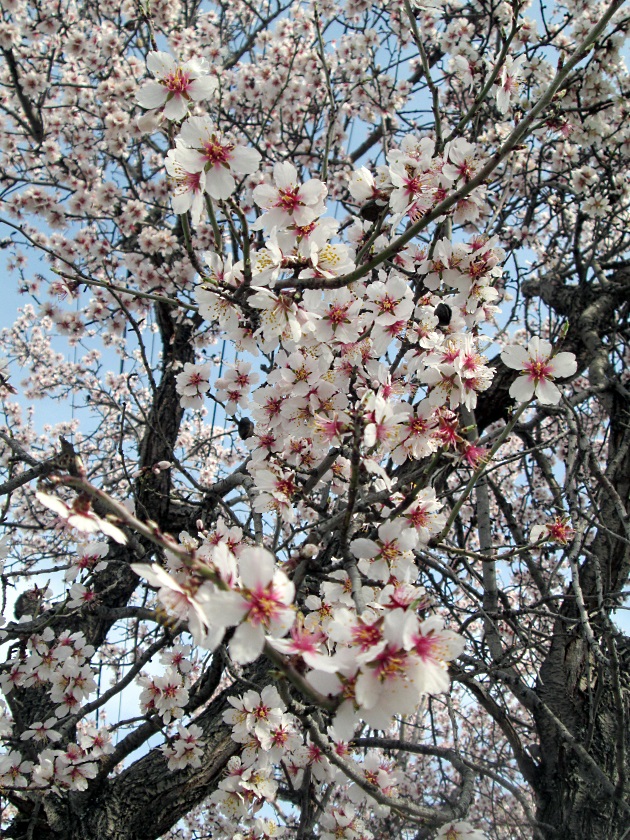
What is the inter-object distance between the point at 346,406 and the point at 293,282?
0.48 meters

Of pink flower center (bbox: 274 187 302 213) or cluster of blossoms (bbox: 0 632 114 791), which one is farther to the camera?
cluster of blossoms (bbox: 0 632 114 791)

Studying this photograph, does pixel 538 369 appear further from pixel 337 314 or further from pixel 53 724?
pixel 53 724

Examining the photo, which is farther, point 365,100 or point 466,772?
point 365,100

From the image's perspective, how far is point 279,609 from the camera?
890 mm

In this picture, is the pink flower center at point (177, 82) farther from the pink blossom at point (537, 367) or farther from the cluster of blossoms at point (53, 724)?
the cluster of blossoms at point (53, 724)

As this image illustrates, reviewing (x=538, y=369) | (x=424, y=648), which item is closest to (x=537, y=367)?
(x=538, y=369)

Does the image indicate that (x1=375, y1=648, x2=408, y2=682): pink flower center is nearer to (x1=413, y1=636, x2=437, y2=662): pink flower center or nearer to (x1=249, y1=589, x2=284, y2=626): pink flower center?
(x1=413, y1=636, x2=437, y2=662): pink flower center

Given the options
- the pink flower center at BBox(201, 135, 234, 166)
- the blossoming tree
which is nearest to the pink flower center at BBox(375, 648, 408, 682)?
the blossoming tree

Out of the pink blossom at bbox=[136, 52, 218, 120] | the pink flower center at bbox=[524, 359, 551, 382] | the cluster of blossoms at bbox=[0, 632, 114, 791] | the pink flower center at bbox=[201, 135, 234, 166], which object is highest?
the pink blossom at bbox=[136, 52, 218, 120]

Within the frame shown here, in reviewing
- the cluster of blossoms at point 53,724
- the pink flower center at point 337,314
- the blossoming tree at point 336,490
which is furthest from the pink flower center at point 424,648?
the cluster of blossoms at point 53,724

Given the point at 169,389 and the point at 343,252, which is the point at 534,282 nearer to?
the point at 169,389

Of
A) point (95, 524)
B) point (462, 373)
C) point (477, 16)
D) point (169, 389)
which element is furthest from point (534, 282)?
point (95, 524)

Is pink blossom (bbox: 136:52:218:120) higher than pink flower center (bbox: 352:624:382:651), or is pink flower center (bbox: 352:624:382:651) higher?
Answer: pink blossom (bbox: 136:52:218:120)

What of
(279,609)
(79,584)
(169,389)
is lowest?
(279,609)
